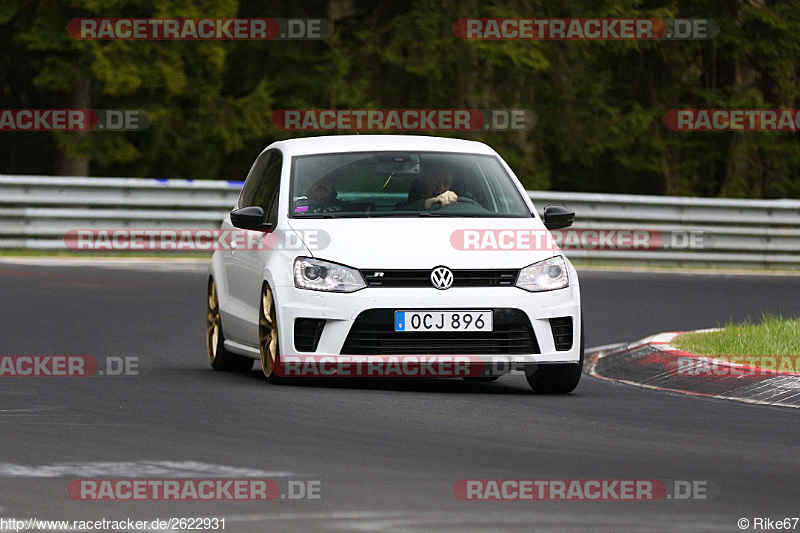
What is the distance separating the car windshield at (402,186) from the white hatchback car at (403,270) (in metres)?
0.01

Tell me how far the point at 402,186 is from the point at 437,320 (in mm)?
1578

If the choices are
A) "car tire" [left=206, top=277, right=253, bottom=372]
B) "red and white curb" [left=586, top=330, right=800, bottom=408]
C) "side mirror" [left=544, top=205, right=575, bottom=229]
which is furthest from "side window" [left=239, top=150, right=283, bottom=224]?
"red and white curb" [left=586, top=330, right=800, bottom=408]

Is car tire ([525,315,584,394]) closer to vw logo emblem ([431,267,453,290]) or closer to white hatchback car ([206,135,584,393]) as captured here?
white hatchback car ([206,135,584,393])

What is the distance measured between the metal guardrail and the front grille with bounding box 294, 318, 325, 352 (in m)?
13.2

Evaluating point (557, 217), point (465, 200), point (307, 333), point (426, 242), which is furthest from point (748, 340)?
point (307, 333)

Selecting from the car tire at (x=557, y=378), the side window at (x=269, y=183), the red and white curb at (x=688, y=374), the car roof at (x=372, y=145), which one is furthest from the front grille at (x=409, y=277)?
the red and white curb at (x=688, y=374)

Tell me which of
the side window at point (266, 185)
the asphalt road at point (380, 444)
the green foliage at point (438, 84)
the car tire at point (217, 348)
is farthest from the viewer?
the green foliage at point (438, 84)

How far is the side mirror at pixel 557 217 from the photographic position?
42.0 ft

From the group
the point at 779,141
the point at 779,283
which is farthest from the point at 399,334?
the point at 779,141

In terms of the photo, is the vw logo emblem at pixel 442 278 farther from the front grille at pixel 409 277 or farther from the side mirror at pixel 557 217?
the side mirror at pixel 557 217

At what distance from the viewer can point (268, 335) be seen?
40.5ft

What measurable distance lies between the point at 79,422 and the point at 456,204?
11.6 feet

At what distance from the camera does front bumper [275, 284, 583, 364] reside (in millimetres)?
11711

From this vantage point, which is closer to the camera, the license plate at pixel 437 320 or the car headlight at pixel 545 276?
the license plate at pixel 437 320
